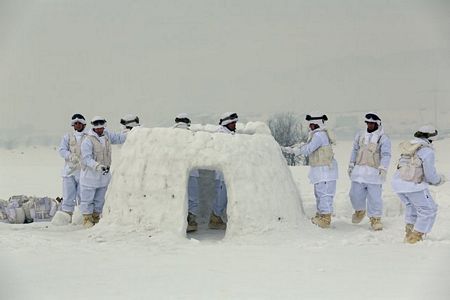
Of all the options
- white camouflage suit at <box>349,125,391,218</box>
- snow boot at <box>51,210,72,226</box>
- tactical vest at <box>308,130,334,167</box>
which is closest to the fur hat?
tactical vest at <box>308,130,334,167</box>

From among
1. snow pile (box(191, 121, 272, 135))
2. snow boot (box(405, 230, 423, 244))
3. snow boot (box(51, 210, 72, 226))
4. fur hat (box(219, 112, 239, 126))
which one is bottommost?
snow boot (box(51, 210, 72, 226))

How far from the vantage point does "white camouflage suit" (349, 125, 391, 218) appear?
10.3m

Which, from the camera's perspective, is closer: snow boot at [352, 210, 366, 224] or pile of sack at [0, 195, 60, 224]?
snow boot at [352, 210, 366, 224]

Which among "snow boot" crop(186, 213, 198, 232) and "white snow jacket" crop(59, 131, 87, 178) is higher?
"white snow jacket" crop(59, 131, 87, 178)

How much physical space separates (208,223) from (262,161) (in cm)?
239

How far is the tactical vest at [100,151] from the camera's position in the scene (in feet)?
35.8

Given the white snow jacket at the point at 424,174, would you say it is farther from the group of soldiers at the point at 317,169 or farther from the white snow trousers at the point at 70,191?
the white snow trousers at the point at 70,191

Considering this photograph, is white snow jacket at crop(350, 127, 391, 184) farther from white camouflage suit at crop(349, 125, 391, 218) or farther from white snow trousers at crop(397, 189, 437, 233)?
white snow trousers at crop(397, 189, 437, 233)

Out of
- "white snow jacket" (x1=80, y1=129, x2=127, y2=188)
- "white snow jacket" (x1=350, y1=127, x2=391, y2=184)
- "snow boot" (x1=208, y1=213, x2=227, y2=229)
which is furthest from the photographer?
"snow boot" (x1=208, y1=213, x2=227, y2=229)

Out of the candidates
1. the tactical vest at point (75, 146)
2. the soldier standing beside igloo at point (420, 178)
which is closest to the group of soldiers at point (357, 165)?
the soldier standing beside igloo at point (420, 178)

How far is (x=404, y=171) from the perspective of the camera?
29.4 ft

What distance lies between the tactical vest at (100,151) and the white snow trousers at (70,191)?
97 cm

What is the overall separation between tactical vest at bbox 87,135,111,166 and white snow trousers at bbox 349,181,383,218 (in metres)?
4.47

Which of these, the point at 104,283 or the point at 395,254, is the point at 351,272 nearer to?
the point at 395,254
